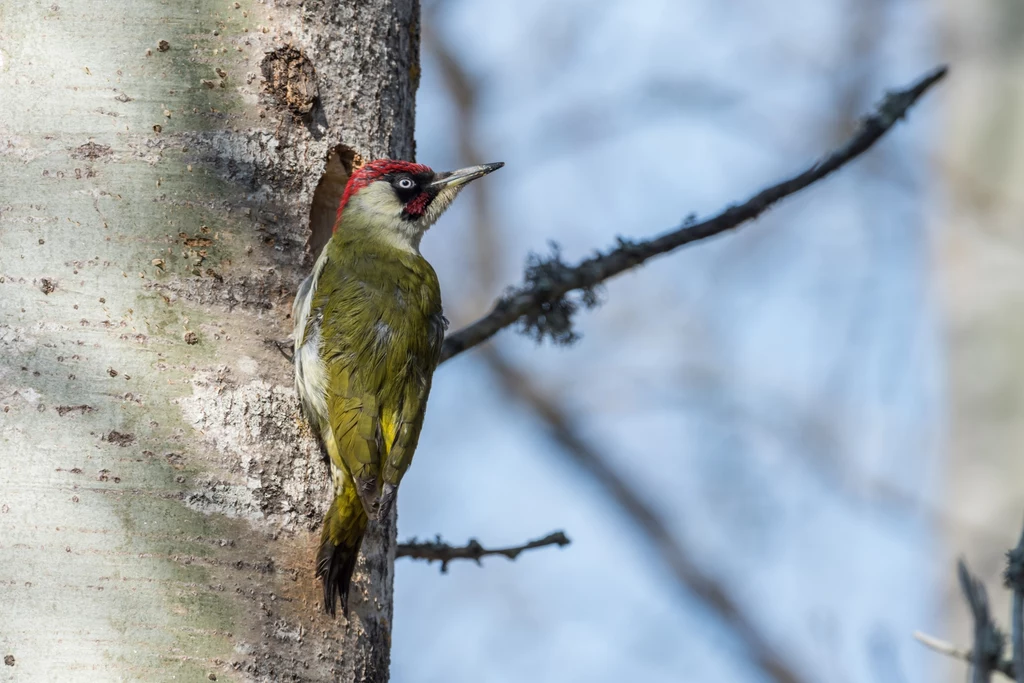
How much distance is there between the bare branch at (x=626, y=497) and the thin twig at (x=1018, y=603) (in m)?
5.86

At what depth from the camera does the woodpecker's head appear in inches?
114

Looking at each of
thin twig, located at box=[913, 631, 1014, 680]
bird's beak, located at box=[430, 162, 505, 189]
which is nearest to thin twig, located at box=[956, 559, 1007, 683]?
thin twig, located at box=[913, 631, 1014, 680]

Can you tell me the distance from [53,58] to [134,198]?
313 millimetres

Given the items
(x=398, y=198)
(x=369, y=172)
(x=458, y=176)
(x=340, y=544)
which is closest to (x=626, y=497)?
(x=458, y=176)

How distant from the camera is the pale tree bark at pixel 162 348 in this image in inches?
80.0

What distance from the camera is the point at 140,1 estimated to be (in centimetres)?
234

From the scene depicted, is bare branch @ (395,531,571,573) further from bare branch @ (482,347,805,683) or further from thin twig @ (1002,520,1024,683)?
bare branch @ (482,347,805,683)

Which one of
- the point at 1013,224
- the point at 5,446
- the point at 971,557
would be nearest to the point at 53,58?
the point at 5,446

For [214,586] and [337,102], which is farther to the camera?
[337,102]

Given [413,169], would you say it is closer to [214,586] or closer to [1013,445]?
[214,586]

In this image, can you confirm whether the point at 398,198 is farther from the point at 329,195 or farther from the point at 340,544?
the point at 340,544

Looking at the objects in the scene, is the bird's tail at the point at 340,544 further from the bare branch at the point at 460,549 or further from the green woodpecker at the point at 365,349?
the bare branch at the point at 460,549

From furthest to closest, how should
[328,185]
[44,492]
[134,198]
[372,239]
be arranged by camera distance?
[372,239] < [328,185] < [134,198] < [44,492]

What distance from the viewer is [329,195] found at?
303 cm
